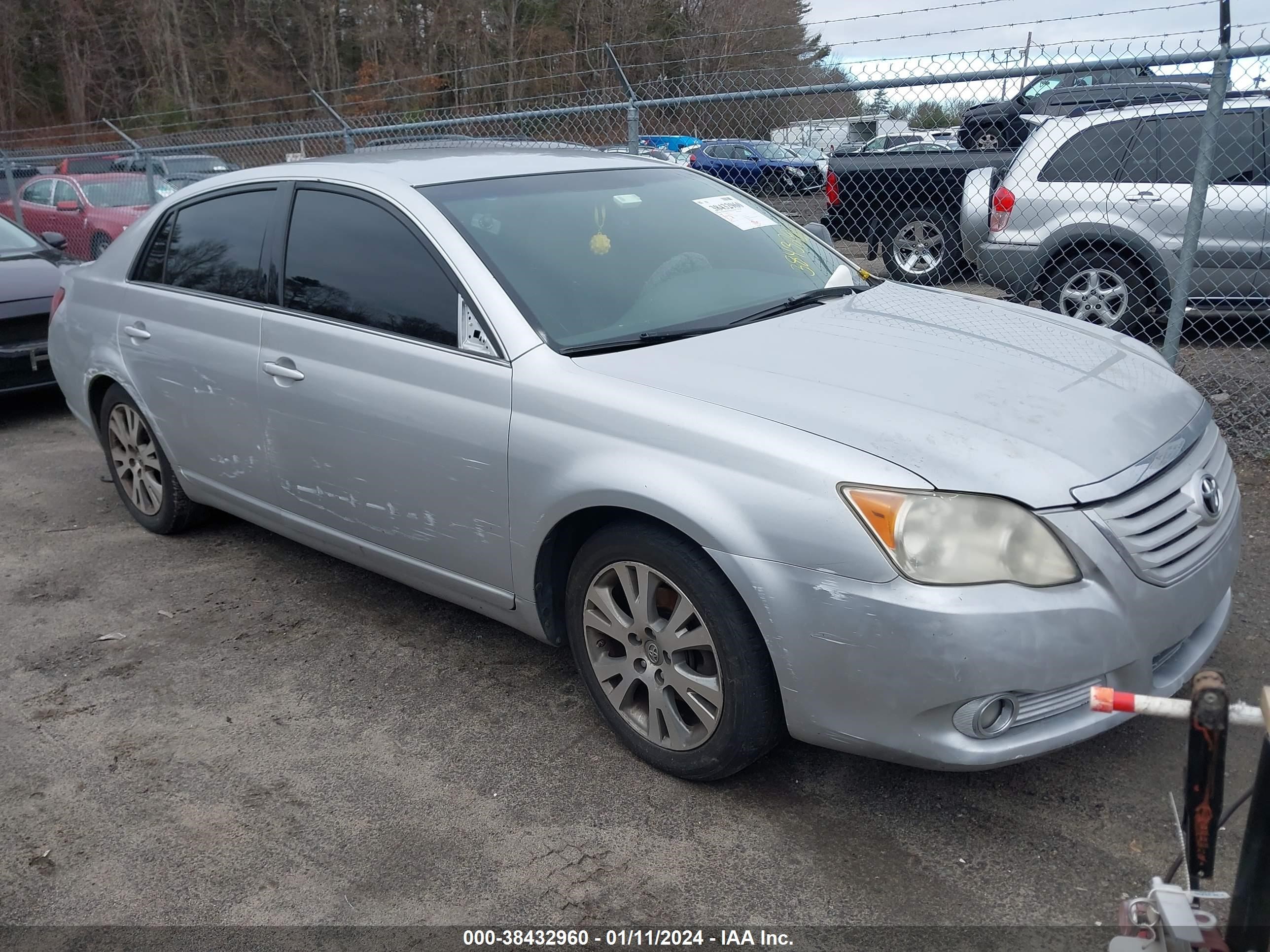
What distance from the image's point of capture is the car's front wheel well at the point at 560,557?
2891 mm

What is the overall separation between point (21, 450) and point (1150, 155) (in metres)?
7.57

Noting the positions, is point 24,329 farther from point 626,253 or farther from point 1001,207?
point 1001,207

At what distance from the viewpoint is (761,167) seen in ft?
39.7

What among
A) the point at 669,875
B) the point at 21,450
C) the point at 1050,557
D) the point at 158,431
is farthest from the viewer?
the point at 21,450

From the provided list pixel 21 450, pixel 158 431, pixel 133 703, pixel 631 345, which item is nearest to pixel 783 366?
pixel 631 345

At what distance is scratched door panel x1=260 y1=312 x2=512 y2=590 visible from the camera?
3.10 metres

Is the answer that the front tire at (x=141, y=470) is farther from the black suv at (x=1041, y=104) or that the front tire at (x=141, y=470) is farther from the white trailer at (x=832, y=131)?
the black suv at (x=1041, y=104)

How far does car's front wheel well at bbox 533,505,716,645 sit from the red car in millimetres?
11453

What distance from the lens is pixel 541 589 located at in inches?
122

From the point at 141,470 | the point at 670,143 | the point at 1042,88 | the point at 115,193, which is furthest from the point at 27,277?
the point at 670,143

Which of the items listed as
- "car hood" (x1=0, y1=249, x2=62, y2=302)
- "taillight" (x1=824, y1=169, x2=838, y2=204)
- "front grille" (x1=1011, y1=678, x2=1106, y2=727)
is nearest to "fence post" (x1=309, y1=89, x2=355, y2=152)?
"car hood" (x1=0, y1=249, x2=62, y2=302)

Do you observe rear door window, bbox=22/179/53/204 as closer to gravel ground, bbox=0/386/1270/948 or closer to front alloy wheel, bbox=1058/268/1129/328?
gravel ground, bbox=0/386/1270/948

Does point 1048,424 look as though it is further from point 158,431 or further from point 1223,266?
point 1223,266

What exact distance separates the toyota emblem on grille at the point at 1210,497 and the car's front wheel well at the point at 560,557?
148 centimetres
